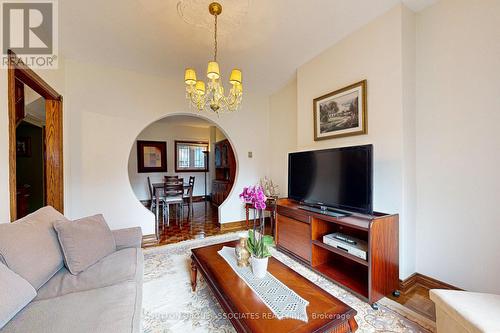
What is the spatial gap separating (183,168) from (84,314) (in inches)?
238

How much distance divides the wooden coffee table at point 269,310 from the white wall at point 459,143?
148 centimetres

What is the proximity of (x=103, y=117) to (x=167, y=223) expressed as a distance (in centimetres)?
229

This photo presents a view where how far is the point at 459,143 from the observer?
1824 millimetres

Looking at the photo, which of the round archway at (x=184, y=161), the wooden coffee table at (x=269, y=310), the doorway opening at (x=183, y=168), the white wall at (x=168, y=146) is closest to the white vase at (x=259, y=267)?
the wooden coffee table at (x=269, y=310)

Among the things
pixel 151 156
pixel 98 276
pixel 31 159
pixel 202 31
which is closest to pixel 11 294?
pixel 98 276

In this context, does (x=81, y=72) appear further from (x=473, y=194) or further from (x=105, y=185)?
(x=473, y=194)

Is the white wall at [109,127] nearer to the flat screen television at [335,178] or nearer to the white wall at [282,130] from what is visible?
the white wall at [282,130]

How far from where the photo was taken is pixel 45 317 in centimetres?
102

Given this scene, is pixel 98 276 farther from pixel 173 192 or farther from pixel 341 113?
pixel 173 192

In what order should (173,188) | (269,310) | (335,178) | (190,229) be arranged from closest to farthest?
(269,310) → (335,178) → (190,229) → (173,188)

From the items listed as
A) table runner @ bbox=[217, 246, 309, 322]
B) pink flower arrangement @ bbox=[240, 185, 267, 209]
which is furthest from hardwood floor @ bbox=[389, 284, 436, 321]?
pink flower arrangement @ bbox=[240, 185, 267, 209]

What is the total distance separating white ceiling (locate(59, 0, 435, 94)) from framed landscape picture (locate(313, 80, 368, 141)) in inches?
26.4

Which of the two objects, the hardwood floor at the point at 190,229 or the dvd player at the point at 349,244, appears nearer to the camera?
the dvd player at the point at 349,244

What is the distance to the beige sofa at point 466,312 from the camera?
3.39 ft
